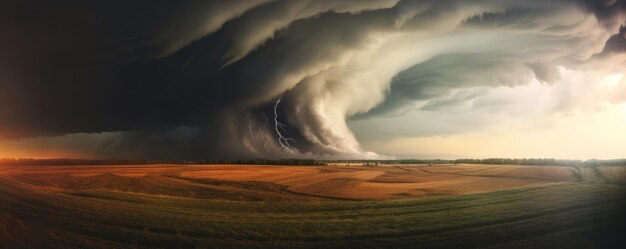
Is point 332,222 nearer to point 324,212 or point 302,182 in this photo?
point 324,212

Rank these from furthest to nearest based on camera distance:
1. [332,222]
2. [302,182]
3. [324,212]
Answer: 1. [302,182]
2. [324,212]
3. [332,222]

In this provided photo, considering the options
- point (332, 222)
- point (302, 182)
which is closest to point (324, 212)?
point (332, 222)

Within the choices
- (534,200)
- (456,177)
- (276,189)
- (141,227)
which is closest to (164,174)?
(276,189)

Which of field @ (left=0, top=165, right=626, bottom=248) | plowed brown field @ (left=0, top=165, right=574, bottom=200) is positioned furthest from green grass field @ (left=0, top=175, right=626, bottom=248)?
plowed brown field @ (left=0, top=165, right=574, bottom=200)

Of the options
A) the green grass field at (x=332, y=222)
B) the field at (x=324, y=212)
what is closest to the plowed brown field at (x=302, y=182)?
the field at (x=324, y=212)

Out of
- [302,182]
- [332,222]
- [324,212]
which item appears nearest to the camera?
[332,222]

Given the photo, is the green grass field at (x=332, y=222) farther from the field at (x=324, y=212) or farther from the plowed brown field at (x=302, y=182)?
the plowed brown field at (x=302, y=182)

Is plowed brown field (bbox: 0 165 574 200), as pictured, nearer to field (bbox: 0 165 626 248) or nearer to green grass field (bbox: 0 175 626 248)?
field (bbox: 0 165 626 248)
